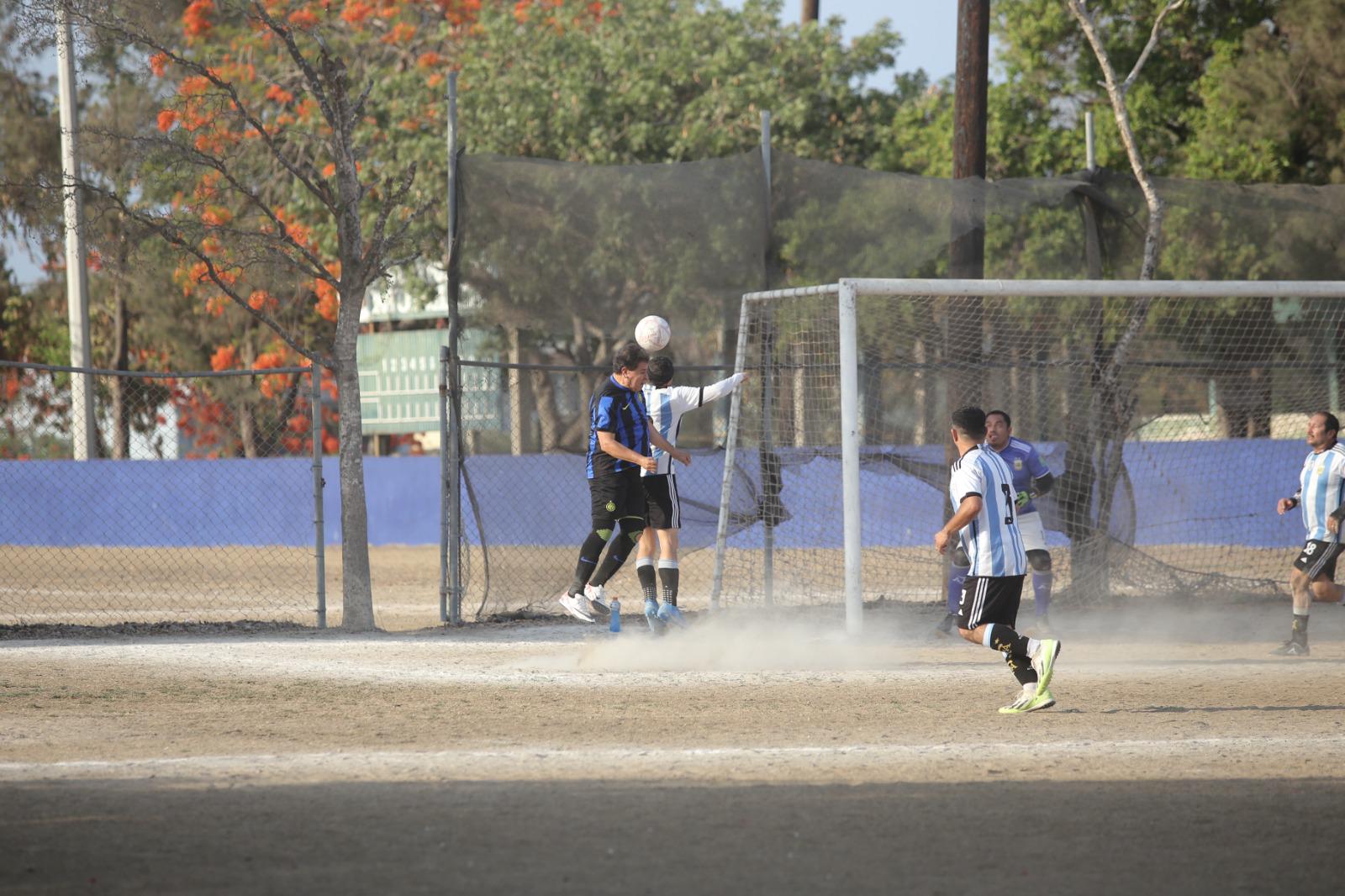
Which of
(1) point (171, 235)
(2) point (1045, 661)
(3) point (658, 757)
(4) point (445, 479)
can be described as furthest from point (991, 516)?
(1) point (171, 235)

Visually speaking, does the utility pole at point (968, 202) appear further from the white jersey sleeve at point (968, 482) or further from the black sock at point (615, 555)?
the white jersey sleeve at point (968, 482)

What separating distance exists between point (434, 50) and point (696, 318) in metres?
16.7

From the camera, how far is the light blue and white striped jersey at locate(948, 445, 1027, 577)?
295 inches

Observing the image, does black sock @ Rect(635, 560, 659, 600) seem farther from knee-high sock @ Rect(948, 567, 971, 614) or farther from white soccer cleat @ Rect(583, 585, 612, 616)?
knee-high sock @ Rect(948, 567, 971, 614)

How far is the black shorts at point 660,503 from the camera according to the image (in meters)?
9.73

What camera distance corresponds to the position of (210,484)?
21.4 m

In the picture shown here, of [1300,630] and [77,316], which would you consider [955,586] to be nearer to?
[1300,630]

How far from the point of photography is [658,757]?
6.24 m

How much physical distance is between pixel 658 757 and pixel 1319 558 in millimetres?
5538

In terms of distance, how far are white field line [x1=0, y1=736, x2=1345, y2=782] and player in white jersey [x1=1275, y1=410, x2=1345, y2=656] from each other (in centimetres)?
327

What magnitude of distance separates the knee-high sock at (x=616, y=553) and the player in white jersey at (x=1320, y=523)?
14.0ft

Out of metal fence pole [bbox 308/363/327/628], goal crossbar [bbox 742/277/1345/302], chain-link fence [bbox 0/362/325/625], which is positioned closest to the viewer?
goal crossbar [bbox 742/277/1345/302]

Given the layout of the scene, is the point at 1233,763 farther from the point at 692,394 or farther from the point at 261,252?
the point at 261,252

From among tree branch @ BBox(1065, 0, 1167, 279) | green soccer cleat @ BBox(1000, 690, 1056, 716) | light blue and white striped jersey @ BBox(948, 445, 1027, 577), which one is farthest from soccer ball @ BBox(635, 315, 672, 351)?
tree branch @ BBox(1065, 0, 1167, 279)
